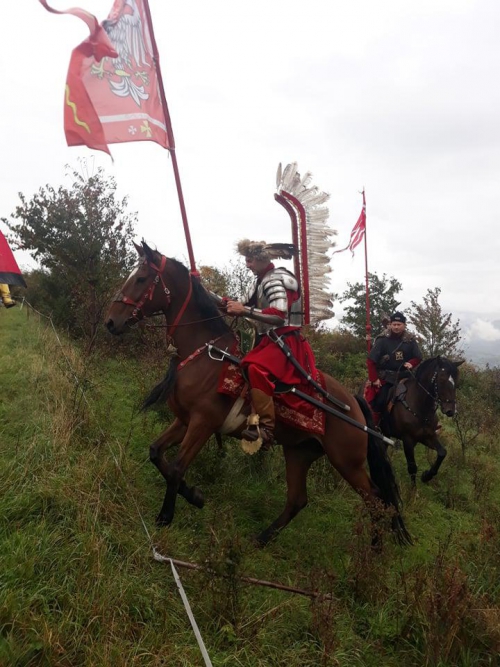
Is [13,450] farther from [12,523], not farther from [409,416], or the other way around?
[409,416]

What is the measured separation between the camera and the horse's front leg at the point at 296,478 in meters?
4.85

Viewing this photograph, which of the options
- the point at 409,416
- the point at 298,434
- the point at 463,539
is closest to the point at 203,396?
the point at 298,434

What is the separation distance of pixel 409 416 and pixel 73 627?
6269 mm

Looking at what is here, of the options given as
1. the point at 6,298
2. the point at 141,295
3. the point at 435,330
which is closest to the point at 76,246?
the point at 6,298

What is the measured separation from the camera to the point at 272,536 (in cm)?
464

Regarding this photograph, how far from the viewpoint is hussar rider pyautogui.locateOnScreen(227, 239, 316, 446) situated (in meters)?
4.22

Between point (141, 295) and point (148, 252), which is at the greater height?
point (148, 252)

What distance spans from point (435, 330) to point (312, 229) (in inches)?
482

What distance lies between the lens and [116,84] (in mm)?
4707

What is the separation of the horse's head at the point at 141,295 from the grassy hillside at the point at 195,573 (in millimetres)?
1257

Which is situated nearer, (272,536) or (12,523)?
(12,523)

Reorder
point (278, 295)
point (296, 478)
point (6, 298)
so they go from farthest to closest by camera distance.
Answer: point (6, 298) → point (296, 478) → point (278, 295)

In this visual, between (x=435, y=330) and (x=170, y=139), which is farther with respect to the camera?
(x=435, y=330)

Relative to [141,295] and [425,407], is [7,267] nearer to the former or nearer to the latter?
[141,295]
